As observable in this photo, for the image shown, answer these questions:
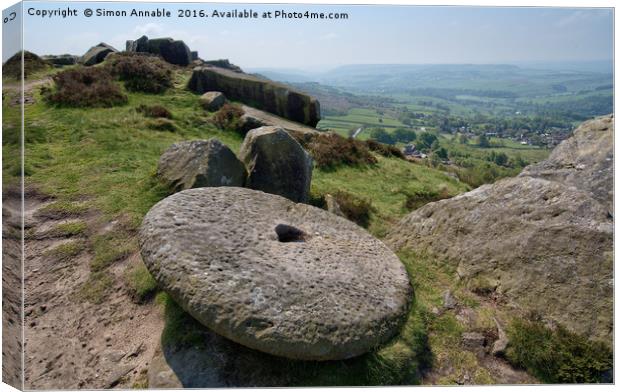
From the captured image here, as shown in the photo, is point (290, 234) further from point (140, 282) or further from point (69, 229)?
point (69, 229)

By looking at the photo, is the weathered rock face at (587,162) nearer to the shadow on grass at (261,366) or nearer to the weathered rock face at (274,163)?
the shadow on grass at (261,366)

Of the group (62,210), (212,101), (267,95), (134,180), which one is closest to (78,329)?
(62,210)

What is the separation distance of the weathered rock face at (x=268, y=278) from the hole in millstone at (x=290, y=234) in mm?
37

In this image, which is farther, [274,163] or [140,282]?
[274,163]

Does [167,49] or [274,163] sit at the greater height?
[167,49]

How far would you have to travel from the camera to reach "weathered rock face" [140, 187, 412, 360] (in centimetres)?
539

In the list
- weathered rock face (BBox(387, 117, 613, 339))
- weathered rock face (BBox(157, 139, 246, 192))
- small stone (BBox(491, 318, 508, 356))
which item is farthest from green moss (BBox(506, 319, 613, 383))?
weathered rock face (BBox(157, 139, 246, 192))

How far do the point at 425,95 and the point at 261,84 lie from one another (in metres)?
8.89

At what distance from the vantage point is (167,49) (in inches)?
1236

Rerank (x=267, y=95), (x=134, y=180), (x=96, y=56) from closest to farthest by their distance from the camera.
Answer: (x=134, y=180) < (x=267, y=95) < (x=96, y=56)

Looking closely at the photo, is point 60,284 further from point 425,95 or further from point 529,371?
point 425,95

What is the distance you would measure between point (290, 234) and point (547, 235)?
4439 millimetres

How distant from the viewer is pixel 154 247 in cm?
597

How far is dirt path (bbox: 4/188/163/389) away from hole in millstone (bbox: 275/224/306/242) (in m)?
2.41
